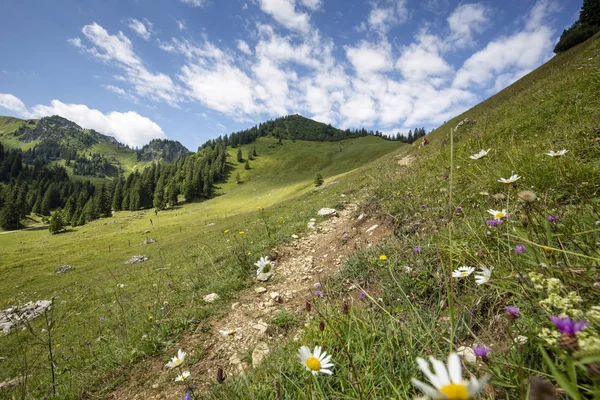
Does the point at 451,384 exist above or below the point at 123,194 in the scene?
above

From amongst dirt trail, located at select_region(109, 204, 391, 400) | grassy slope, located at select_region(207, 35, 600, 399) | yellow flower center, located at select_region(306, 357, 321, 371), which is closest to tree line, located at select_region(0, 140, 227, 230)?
dirt trail, located at select_region(109, 204, 391, 400)

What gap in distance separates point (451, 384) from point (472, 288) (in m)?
2.52

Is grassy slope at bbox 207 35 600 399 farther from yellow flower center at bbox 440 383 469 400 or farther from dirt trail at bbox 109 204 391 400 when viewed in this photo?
dirt trail at bbox 109 204 391 400

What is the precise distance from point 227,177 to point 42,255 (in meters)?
82.0

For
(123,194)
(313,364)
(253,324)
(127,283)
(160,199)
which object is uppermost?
(313,364)

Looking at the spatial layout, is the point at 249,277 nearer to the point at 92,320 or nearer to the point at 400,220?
the point at 400,220

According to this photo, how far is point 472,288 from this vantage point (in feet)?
8.57

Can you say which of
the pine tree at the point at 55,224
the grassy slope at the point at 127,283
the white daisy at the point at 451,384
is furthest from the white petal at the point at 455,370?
the pine tree at the point at 55,224

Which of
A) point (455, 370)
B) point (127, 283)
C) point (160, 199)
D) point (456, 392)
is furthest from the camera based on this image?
point (160, 199)

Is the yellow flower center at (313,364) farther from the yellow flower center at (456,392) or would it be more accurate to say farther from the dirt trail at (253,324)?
the yellow flower center at (456,392)

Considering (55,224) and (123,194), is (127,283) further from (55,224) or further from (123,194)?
(123,194)

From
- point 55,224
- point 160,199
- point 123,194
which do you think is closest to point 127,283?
point 55,224

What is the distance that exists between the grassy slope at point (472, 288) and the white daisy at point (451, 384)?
23 cm

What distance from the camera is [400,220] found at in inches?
211
